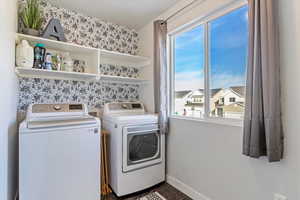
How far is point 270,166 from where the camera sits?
1.22 m

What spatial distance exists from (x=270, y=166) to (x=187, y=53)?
152 cm

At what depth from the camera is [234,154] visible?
146 cm

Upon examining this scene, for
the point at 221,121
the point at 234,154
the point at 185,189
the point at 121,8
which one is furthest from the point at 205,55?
the point at 185,189

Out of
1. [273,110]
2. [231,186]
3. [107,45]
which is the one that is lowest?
[231,186]

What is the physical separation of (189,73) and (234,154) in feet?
3.57

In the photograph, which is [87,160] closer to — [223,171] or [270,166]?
[223,171]

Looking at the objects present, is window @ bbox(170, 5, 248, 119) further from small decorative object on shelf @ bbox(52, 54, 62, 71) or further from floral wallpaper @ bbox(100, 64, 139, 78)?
small decorative object on shelf @ bbox(52, 54, 62, 71)

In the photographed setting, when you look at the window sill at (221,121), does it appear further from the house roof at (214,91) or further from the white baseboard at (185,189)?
the white baseboard at (185,189)

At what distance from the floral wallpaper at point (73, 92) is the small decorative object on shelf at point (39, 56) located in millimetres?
293

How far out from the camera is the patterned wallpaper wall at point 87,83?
2.00 metres

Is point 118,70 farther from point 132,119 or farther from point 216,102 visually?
point 216,102

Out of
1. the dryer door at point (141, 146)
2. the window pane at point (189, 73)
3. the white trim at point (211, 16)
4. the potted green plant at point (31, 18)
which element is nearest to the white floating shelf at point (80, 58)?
the potted green plant at point (31, 18)

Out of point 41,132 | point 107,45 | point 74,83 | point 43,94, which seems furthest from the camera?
point 107,45

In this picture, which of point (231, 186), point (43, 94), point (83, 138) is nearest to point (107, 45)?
point (43, 94)
